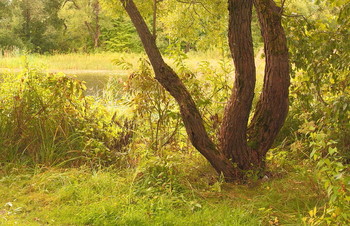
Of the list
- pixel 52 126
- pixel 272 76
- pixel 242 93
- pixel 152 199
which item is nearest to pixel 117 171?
pixel 52 126

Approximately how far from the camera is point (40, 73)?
496 cm

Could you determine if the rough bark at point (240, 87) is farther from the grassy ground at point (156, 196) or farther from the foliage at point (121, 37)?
the foliage at point (121, 37)

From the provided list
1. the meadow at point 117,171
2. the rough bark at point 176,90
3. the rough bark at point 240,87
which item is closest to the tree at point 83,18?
the meadow at point 117,171

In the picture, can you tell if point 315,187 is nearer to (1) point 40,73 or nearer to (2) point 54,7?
(1) point 40,73

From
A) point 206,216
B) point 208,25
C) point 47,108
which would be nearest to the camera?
point 206,216

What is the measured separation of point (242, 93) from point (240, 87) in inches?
1.9

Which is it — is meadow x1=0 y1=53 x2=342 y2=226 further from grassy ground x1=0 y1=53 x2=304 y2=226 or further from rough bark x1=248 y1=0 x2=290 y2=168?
rough bark x1=248 y1=0 x2=290 y2=168

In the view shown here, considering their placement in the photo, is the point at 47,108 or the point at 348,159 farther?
the point at 47,108

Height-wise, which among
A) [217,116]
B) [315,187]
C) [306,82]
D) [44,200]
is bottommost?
[44,200]

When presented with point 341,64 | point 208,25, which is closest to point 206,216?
point 341,64

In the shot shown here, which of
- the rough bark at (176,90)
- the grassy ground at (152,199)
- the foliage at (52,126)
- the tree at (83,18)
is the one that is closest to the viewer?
the grassy ground at (152,199)

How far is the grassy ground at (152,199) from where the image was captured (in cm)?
321

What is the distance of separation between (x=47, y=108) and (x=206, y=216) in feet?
7.85

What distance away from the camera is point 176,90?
12.4 ft
